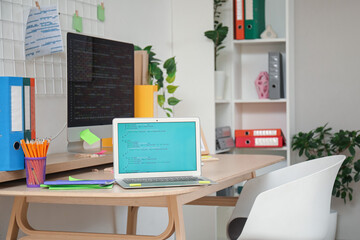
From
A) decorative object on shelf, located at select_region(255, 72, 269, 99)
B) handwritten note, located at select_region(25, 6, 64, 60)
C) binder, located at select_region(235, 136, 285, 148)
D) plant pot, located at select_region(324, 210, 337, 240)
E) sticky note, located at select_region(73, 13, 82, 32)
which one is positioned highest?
sticky note, located at select_region(73, 13, 82, 32)

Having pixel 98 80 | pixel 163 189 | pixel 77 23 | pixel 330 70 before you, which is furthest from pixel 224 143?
pixel 163 189

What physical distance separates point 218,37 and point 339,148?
120 cm

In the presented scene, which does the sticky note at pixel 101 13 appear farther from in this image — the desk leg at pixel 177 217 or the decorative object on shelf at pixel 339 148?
the decorative object on shelf at pixel 339 148

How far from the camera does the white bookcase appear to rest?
13.0 feet

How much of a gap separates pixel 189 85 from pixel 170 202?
1969 mm

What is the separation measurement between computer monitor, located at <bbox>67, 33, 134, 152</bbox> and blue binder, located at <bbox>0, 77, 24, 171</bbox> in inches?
14.3

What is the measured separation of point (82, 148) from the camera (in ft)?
7.55

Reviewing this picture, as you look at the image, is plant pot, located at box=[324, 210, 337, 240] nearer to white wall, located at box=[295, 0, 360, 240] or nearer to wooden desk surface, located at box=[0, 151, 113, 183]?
white wall, located at box=[295, 0, 360, 240]

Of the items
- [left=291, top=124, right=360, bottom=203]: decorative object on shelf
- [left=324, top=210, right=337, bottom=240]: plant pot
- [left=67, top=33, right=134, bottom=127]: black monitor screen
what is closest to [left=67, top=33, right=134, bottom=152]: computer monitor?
[left=67, top=33, right=134, bottom=127]: black monitor screen

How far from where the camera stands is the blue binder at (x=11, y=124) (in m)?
1.76

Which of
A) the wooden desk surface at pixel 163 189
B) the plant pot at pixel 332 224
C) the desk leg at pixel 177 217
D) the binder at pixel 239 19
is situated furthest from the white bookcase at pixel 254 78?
the desk leg at pixel 177 217

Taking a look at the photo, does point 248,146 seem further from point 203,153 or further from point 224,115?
point 203,153

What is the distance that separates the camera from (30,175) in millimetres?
→ 1787

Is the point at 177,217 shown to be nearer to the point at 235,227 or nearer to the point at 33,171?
the point at 33,171
